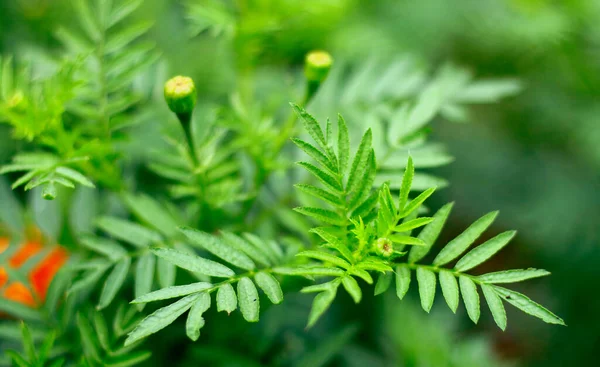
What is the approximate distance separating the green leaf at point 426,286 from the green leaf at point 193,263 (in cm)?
24

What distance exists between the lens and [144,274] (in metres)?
0.87

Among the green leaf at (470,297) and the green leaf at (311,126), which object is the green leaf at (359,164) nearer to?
the green leaf at (311,126)

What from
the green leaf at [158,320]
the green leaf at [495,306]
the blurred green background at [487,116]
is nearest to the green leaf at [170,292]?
the green leaf at [158,320]

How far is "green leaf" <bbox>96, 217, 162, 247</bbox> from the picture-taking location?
36.5 inches

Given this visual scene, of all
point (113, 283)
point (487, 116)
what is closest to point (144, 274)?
point (113, 283)

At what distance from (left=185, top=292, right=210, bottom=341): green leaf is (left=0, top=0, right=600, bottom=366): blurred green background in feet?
1.84

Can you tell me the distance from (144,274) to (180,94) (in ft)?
0.91

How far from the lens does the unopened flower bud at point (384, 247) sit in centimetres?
74

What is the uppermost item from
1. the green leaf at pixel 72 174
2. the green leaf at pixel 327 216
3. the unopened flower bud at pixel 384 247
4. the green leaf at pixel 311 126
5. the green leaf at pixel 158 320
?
the green leaf at pixel 311 126

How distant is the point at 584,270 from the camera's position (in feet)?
5.53

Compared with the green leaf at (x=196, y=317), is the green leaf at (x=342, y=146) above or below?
above

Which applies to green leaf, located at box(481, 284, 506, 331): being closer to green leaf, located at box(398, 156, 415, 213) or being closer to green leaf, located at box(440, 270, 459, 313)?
green leaf, located at box(440, 270, 459, 313)

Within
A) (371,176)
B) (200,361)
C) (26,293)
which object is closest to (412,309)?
(200,361)

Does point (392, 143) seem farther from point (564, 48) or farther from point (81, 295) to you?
point (564, 48)
